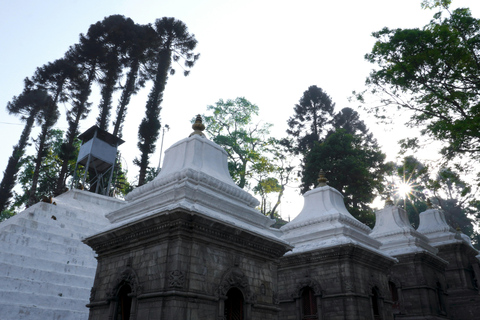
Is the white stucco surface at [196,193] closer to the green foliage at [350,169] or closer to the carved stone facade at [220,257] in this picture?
A: the carved stone facade at [220,257]

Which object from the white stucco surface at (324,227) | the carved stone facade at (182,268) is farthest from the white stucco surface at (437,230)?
the carved stone facade at (182,268)

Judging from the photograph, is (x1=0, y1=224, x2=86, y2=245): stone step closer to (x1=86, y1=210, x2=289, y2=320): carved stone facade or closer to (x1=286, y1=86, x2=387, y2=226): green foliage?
(x1=86, y1=210, x2=289, y2=320): carved stone facade

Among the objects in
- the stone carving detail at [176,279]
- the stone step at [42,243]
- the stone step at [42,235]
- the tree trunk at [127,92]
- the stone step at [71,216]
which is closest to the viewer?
the stone carving detail at [176,279]

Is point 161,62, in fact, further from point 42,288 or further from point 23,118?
point 42,288

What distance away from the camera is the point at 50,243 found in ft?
54.8

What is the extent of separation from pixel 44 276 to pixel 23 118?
90.3ft

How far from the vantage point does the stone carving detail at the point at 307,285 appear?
13812 millimetres

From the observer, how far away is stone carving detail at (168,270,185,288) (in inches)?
318

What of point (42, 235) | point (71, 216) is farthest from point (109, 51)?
point (42, 235)

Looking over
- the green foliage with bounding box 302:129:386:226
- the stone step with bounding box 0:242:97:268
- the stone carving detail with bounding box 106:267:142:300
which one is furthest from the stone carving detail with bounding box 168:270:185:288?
the green foliage with bounding box 302:129:386:226

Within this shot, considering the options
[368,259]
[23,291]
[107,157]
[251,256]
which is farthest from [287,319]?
[107,157]

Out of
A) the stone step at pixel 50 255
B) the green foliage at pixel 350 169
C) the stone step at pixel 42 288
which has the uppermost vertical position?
the green foliage at pixel 350 169

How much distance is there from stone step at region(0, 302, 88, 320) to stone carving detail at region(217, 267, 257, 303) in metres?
7.88

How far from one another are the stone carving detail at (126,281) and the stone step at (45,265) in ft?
24.3
